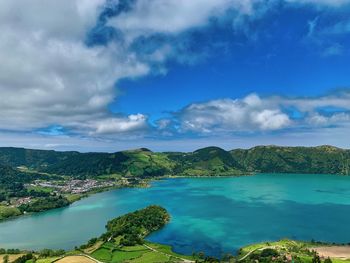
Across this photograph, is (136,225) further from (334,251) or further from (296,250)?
(334,251)

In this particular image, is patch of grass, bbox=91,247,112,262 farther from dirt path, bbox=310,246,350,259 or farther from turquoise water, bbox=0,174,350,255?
dirt path, bbox=310,246,350,259

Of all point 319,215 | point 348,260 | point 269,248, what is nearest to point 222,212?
point 319,215

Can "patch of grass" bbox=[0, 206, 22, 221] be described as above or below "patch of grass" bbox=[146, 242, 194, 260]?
above

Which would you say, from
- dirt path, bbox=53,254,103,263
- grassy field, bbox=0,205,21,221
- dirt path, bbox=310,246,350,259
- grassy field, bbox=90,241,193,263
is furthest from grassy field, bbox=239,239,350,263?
grassy field, bbox=0,205,21,221

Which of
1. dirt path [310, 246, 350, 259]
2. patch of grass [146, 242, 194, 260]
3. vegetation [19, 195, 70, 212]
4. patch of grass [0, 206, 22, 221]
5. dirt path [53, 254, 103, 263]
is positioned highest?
vegetation [19, 195, 70, 212]

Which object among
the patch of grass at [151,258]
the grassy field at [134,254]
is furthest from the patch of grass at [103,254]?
the patch of grass at [151,258]

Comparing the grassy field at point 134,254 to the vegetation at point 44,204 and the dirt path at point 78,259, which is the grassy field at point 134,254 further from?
the vegetation at point 44,204

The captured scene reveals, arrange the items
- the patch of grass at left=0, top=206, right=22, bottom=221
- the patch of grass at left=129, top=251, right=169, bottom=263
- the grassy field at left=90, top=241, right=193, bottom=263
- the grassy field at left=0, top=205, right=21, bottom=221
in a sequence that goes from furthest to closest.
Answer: the patch of grass at left=0, top=206, right=22, bottom=221 < the grassy field at left=0, top=205, right=21, bottom=221 < the grassy field at left=90, top=241, right=193, bottom=263 < the patch of grass at left=129, top=251, right=169, bottom=263

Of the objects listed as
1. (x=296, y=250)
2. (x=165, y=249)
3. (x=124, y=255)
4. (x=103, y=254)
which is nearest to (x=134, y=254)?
(x=124, y=255)

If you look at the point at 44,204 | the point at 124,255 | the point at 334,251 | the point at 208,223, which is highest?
the point at 44,204
